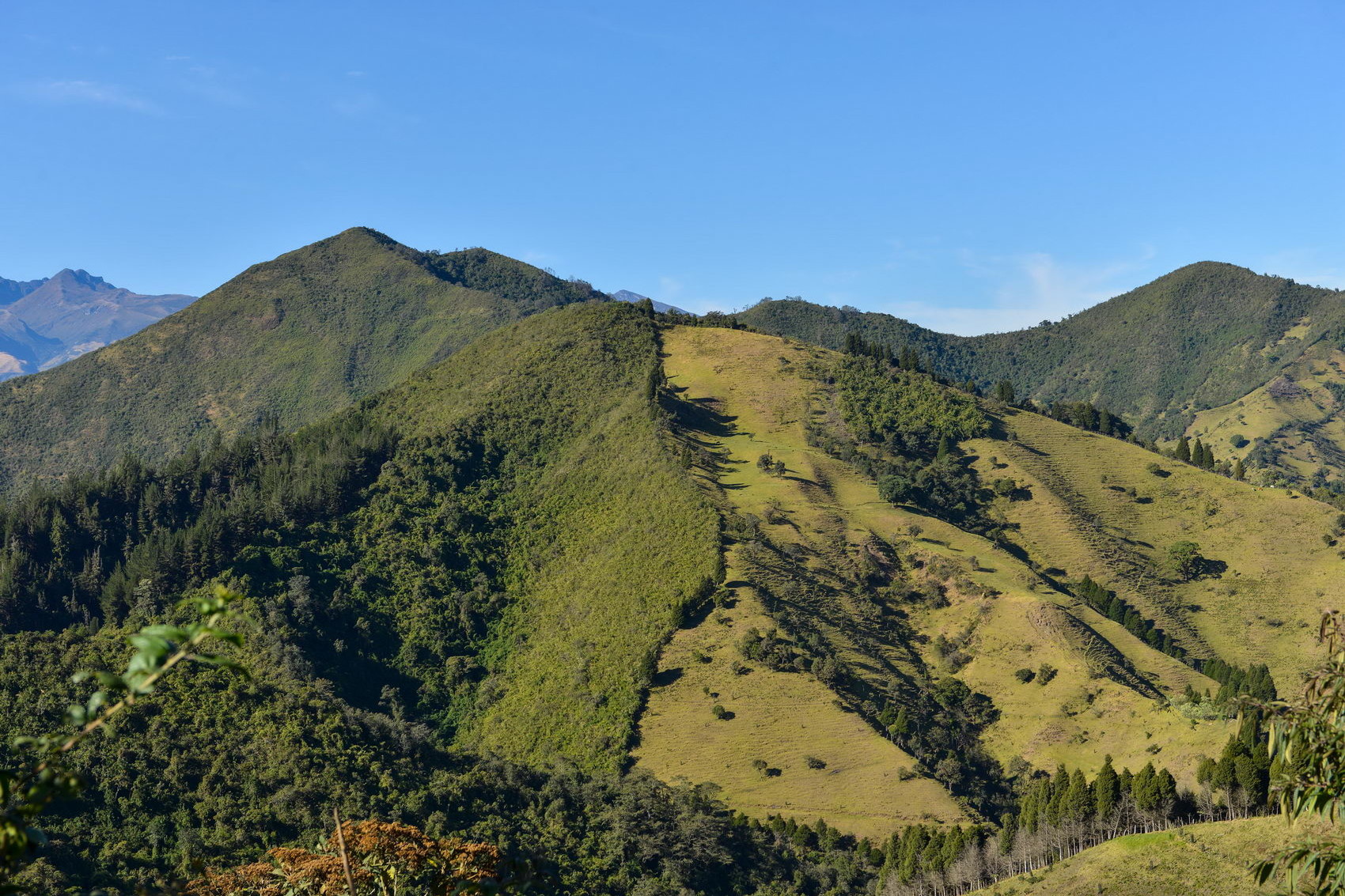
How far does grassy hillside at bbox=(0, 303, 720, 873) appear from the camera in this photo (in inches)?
3482

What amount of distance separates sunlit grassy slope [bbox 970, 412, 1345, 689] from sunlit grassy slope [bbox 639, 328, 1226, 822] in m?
12.9

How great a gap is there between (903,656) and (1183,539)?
5182 centimetres

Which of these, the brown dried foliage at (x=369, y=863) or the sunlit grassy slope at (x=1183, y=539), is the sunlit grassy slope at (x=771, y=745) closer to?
the sunlit grassy slope at (x=1183, y=539)

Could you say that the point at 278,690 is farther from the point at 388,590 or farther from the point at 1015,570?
the point at 1015,570

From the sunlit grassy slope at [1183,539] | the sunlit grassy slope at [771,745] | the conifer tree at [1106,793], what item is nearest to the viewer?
the conifer tree at [1106,793]

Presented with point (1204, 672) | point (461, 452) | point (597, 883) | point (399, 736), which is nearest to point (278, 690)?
point (399, 736)

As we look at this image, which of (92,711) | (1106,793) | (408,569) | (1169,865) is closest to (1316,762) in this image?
(92,711)

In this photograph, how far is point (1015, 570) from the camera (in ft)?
412

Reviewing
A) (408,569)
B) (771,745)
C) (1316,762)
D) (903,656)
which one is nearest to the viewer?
(1316,762)

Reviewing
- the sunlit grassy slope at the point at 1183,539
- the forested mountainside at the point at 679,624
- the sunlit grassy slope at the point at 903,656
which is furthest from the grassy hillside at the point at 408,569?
the sunlit grassy slope at the point at 1183,539

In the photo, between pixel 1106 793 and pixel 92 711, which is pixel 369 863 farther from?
pixel 1106 793

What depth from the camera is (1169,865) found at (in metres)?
58.8

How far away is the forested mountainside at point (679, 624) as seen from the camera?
A: 75250 mm

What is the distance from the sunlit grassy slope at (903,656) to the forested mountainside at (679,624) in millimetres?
406
